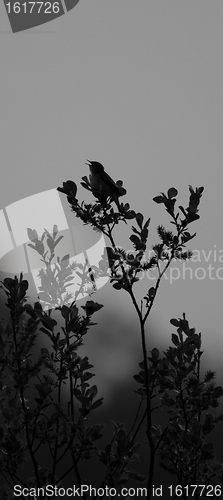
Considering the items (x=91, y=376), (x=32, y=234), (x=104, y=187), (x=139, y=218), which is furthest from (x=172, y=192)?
(x=91, y=376)

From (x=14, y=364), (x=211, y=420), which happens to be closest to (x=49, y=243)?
(x=14, y=364)

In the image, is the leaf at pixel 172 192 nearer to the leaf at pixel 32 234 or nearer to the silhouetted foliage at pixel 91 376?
the silhouetted foliage at pixel 91 376

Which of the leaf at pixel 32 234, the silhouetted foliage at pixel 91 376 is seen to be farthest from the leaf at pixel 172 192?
the leaf at pixel 32 234

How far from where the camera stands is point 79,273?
7.98 ft

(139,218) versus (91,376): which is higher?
(139,218)

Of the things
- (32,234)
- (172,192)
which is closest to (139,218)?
(172,192)

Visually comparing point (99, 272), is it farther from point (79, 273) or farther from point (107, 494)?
point (107, 494)

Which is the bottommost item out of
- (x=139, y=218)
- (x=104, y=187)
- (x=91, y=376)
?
(x=91, y=376)

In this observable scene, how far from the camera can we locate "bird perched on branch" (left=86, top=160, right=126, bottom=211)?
2371 mm

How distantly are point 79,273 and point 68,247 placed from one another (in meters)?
0.95

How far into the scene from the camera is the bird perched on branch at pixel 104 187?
2.37 m

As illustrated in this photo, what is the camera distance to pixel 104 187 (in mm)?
2398

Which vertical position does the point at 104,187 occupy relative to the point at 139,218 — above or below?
above

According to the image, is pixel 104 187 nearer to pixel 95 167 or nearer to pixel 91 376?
pixel 95 167
